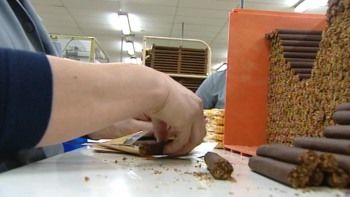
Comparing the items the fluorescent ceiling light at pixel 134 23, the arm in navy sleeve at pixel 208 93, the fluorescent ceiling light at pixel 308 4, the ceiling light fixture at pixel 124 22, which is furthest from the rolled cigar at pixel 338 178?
the fluorescent ceiling light at pixel 134 23

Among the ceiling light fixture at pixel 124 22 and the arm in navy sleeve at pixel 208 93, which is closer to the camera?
the arm in navy sleeve at pixel 208 93

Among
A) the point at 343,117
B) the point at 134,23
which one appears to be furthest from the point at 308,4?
the point at 343,117

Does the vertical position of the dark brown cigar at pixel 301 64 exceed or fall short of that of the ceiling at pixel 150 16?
it falls short

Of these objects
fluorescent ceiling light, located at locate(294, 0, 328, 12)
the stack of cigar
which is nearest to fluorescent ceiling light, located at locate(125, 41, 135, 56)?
fluorescent ceiling light, located at locate(294, 0, 328, 12)

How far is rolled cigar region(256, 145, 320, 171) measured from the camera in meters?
0.49

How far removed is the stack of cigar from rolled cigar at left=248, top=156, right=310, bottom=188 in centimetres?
36

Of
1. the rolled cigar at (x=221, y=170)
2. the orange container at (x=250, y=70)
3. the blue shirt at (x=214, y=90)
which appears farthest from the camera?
the blue shirt at (x=214, y=90)

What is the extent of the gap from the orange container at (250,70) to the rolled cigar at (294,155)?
0.80 m

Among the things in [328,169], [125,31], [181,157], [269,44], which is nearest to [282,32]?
[269,44]

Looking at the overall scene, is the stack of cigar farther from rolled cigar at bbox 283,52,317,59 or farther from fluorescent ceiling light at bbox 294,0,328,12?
fluorescent ceiling light at bbox 294,0,328,12

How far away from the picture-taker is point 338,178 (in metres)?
0.50

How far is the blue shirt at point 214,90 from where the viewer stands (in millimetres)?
2465

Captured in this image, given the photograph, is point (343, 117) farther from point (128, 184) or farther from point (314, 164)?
point (128, 184)

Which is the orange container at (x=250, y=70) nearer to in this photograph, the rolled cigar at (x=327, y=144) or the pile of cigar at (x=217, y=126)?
the pile of cigar at (x=217, y=126)
